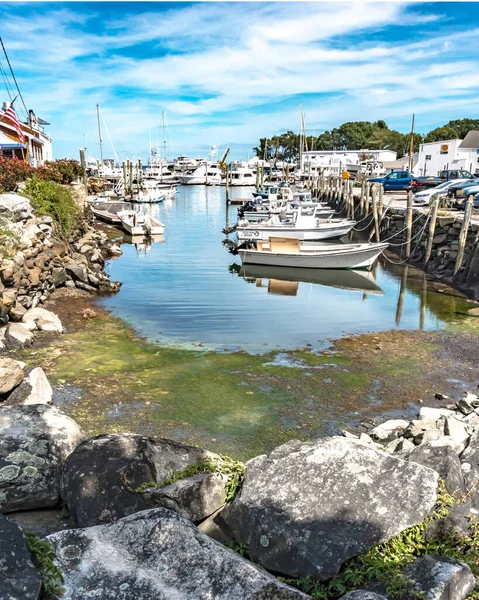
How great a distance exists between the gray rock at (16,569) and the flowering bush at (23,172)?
17.8 m

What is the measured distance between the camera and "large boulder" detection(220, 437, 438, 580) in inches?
138

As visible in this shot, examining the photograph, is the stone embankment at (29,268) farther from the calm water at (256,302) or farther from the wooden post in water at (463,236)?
the wooden post in water at (463,236)

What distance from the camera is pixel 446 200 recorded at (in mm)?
27750

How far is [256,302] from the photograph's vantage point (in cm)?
1798

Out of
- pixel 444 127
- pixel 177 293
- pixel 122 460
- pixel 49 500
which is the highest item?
pixel 444 127

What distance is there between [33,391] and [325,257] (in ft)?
53.3

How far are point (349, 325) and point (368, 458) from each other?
11.1m

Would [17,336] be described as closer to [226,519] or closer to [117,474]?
[117,474]

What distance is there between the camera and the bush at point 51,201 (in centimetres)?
2017

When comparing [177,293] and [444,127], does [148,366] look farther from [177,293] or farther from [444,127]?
[444,127]

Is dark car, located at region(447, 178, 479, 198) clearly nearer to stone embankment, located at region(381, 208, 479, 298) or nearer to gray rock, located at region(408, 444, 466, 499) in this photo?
stone embankment, located at region(381, 208, 479, 298)

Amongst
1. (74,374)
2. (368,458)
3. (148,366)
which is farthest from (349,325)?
(368,458)

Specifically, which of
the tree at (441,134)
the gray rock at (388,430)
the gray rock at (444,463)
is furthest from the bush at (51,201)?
the tree at (441,134)

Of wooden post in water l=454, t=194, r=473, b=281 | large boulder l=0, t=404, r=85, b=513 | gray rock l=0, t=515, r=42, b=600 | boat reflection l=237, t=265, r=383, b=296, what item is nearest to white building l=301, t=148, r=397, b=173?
boat reflection l=237, t=265, r=383, b=296
